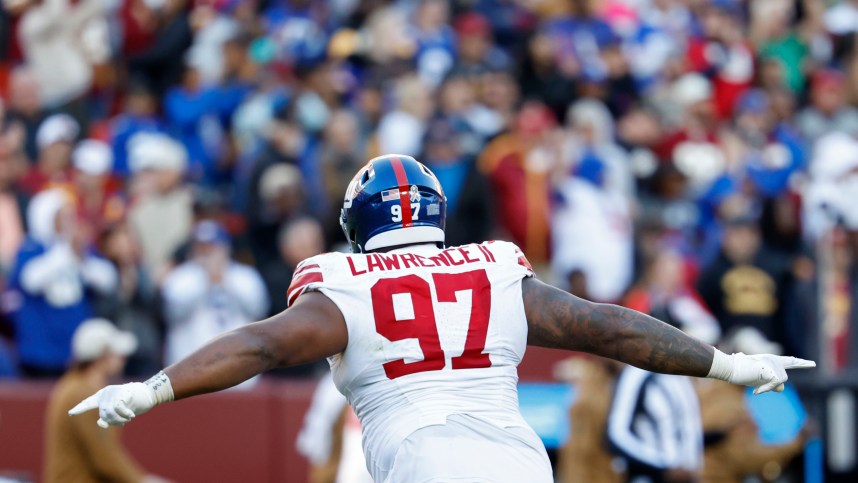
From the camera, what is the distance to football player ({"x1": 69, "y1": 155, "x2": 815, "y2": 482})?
14.1 ft

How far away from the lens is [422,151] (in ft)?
40.4

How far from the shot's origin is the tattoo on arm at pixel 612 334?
465cm

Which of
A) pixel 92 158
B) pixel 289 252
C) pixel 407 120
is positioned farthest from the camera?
pixel 407 120

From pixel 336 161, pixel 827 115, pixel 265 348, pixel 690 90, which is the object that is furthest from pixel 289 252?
pixel 265 348

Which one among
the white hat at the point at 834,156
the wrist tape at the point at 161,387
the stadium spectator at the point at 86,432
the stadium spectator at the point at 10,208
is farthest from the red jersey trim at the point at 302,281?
the white hat at the point at 834,156

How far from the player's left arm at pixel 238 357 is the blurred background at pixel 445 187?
397 cm

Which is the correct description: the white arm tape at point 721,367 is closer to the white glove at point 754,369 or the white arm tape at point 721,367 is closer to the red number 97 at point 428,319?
the white glove at point 754,369

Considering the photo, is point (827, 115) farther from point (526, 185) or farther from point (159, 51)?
point (159, 51)

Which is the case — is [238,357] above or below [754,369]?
above

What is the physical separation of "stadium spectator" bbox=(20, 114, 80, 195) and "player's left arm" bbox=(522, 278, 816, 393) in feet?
25.7

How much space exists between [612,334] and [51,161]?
27.0ft

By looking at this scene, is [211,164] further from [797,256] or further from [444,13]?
[797,256]

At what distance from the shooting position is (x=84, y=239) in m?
11.1

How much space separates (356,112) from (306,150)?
39.0 inches
